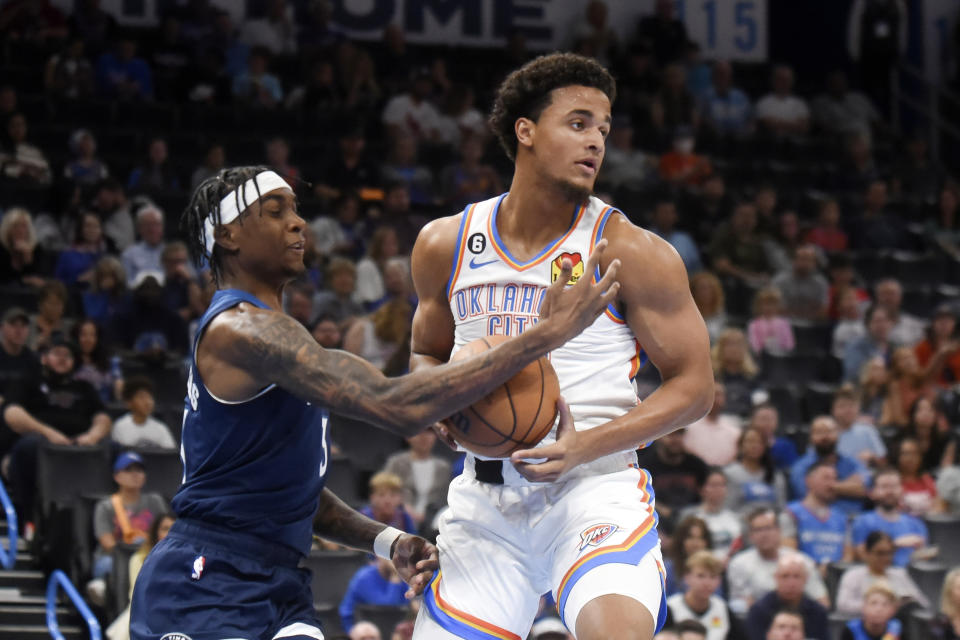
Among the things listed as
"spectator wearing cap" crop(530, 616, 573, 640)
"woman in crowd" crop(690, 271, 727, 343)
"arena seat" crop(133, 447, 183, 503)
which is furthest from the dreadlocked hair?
"woman in crowd" crop(690, 271, 727, 343)

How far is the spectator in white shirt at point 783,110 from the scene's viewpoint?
1498 cm

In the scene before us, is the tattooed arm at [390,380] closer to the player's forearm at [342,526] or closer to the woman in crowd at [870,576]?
the player's forearm at [342,526]

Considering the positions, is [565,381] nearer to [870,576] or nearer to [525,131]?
[525,131]

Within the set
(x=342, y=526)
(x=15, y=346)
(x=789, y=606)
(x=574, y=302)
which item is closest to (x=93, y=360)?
(x=15, y=346)

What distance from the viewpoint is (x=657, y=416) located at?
163 inches

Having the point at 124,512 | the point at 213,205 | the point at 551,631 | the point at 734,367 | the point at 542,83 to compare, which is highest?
the point at 542,83

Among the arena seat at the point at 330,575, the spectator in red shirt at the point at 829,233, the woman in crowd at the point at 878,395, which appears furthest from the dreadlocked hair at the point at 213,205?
the spectator in red shirt at the point at 829,233

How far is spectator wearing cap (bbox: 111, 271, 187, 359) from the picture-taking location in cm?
955

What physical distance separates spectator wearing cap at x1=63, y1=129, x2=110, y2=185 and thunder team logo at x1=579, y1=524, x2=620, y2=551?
783cm

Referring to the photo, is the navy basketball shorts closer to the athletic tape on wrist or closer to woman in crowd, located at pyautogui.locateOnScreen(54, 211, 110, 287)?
the athletic tape on wrist

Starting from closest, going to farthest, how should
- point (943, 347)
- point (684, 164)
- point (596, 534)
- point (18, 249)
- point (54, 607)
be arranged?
point (596, 534) → point (54, 607) → point (18, 249) → point (943, 347) → point (684, 164)

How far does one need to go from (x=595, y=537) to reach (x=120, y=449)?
188 inches

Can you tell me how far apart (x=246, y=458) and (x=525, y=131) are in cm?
145

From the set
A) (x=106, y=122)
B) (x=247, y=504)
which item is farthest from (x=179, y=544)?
(x=106, y=122)
